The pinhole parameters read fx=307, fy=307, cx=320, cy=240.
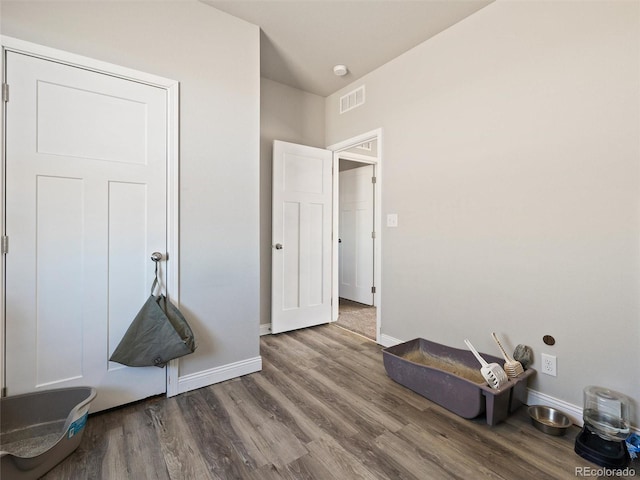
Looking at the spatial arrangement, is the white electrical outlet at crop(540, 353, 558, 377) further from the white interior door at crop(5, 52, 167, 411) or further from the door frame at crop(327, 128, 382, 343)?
the white interior door at crop(5, 52, 167, 411)

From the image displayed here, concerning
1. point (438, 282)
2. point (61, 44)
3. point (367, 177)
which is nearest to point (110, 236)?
point (61, 44)

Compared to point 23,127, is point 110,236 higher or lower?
lower

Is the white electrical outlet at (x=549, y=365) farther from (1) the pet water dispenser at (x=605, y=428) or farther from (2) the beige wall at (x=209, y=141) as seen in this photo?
(2) the beige wall at (x=209, y=141)

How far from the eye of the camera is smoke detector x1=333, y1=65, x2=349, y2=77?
9.58 ft

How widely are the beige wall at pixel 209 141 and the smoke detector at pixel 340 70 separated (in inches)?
34.6

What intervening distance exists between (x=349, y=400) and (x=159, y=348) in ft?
4.01

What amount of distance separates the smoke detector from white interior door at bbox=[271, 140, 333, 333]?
2.54ft

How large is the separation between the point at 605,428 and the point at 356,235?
11.2 feet

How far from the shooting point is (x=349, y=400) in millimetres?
1980

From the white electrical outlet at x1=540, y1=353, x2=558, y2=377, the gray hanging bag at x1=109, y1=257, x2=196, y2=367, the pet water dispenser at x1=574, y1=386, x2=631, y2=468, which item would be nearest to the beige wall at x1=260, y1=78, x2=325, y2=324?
the gray hanging bag at x1=109, y1=257, x2=196, y2=367

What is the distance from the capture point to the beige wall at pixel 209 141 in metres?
1.87

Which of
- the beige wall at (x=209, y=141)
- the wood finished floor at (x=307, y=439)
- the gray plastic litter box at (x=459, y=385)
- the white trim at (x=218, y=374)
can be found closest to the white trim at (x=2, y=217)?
the beige wall at (x=209, y=141)

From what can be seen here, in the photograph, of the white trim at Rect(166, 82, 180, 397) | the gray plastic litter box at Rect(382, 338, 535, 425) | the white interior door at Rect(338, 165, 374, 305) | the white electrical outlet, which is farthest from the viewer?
the white interior door at Rect(338, 165, 374, 305)

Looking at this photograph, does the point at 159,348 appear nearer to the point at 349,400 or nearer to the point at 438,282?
the point at 349,400
